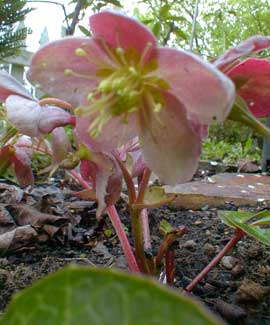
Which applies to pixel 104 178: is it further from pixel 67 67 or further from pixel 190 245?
pixel 190 245

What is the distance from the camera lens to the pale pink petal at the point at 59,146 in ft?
2.04

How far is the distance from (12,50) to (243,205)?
3.79 feet

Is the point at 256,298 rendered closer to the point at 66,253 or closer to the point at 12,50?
the point at 66,253

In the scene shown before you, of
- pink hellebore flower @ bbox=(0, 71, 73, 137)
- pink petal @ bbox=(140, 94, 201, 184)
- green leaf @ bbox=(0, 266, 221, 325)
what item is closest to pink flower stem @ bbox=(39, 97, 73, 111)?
pink hellebore flower @ bbox=(0, 71, 73, 137)

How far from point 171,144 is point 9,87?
21 cm

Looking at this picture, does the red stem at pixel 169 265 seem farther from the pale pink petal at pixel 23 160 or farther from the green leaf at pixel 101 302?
the green leaf at pixel 101 302

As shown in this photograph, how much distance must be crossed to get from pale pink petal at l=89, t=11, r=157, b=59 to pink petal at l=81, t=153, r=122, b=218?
0.47 feet

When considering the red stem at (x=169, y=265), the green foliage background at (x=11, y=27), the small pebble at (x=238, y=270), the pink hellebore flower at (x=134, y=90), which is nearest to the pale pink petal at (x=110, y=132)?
the pink hellebore flower at (x=134, y=90)

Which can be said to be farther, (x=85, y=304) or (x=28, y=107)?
(x=28, y=107)

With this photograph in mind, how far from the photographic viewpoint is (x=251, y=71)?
519 millimetres

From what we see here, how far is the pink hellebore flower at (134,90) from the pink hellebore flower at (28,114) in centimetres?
3

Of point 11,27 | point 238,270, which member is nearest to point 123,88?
point 238,270

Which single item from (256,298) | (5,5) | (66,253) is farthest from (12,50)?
(256,298)

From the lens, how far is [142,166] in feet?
2.29
